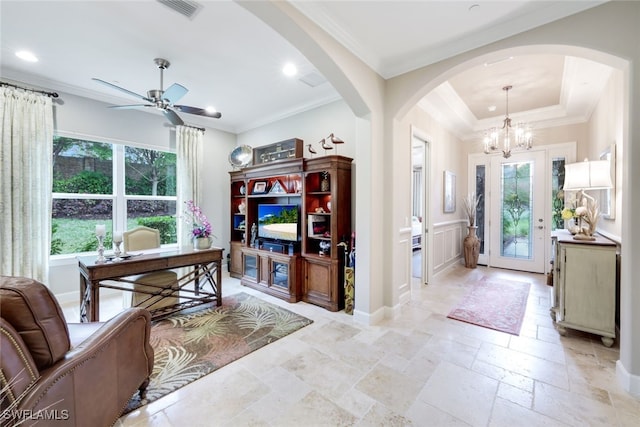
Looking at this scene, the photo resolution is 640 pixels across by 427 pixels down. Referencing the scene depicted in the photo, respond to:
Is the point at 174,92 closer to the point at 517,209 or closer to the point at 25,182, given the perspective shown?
the point at 25,182

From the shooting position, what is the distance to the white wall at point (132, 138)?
3.64 meters

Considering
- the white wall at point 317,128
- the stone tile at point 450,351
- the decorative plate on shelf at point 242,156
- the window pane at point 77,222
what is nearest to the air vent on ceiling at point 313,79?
the white wall at point 317,128

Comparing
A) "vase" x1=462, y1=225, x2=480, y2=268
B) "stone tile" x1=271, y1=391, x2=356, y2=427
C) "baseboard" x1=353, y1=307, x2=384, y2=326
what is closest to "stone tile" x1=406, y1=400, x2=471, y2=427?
"stone tile" x1=271, y1=391, x2=356, y2=427

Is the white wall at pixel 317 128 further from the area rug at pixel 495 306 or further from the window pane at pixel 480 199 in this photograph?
the window pane at pixel 480 199

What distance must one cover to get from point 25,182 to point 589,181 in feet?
20.8

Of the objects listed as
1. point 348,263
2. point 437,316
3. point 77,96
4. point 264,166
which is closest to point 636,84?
point 437,316

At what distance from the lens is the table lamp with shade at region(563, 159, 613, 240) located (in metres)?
2.58

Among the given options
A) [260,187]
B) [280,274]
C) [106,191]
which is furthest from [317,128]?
[106,191]

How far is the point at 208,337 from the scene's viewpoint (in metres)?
2.62

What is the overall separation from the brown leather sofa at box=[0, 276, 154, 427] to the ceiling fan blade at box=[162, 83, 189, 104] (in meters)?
2.15

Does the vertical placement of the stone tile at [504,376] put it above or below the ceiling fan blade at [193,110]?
below

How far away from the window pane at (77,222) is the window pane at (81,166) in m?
0.18

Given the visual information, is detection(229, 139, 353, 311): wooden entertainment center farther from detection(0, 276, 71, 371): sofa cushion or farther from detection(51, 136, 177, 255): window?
detection(0, 276, 71, 371): sofa cushion

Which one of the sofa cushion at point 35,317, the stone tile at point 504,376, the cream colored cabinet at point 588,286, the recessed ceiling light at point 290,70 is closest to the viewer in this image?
the sofa cushion at point 35,317
